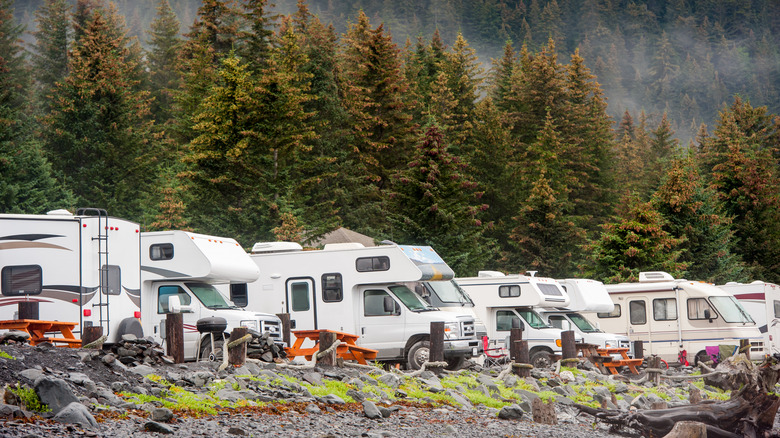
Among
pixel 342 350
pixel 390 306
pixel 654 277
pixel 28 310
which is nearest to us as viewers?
pixel 28 310

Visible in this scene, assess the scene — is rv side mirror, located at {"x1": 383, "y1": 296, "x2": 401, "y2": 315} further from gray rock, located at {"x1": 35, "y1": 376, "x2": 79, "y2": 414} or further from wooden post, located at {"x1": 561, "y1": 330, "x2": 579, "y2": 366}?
gray rock, located at {"x1": 35, "y1": 376, "x2": 79, "y2": 414}

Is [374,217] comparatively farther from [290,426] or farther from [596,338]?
[290,426]

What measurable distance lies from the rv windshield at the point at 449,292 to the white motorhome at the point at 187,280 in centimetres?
437

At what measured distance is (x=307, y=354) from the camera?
56.0 feet

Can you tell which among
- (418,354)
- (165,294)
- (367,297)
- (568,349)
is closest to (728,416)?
(418,354)

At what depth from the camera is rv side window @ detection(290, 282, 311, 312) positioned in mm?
21031

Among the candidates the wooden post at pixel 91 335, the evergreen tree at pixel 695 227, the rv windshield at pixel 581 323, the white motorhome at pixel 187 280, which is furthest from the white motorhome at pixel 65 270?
the evergreen tree at pixel 695 227

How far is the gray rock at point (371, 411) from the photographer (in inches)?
461

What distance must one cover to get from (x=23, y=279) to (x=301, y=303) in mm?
6646

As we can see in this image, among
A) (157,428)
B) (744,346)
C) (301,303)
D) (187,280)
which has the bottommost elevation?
(744,346)

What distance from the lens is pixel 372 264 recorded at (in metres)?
20.5

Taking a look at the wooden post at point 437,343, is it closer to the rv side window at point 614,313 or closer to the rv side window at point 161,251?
the rv side window at point 161,251

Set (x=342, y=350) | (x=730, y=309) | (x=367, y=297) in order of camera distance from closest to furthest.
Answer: (x=342, y=350)
(x=367, y=297)
(x=730, y=309)

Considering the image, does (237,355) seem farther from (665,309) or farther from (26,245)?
(665,309)
